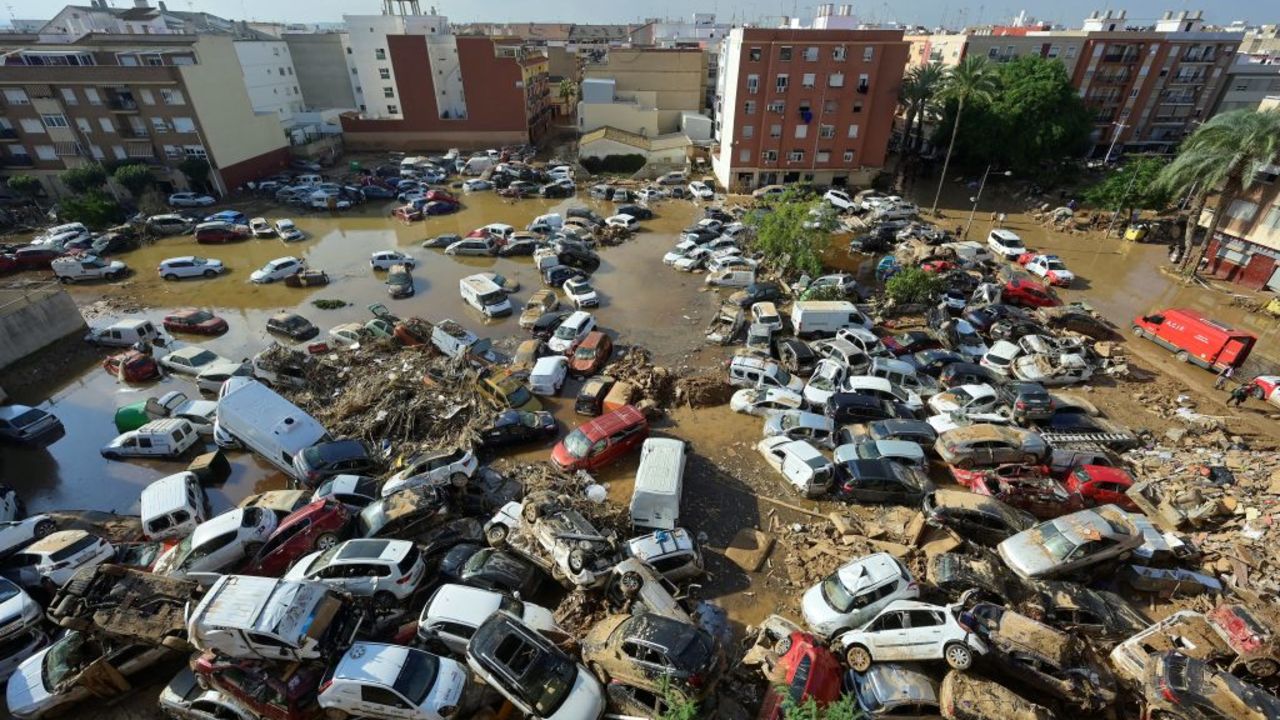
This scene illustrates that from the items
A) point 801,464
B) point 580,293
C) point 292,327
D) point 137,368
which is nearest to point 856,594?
point 801,464

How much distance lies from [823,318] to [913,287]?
5.37 m

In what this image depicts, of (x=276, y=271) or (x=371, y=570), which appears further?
(x=276, y=271)

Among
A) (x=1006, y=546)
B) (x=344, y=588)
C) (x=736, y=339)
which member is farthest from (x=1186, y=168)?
(x=344, y=588)

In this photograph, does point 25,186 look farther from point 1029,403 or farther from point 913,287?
point 1029,403

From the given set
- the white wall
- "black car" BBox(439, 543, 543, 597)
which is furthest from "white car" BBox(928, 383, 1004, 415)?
the white wall

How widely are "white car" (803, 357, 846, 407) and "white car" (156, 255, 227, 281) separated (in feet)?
110

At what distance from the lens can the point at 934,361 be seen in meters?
21.0

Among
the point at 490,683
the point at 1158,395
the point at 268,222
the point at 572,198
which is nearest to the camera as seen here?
the point at 490,683

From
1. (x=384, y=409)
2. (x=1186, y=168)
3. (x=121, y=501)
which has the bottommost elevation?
(x=121, y=501)

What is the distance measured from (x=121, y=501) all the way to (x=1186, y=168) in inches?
1904

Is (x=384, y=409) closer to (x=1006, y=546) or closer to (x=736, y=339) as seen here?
(x=736, y=339)

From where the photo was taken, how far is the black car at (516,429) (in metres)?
17.3

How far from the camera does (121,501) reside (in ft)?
53.0

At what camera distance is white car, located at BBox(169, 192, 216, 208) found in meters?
41.4
